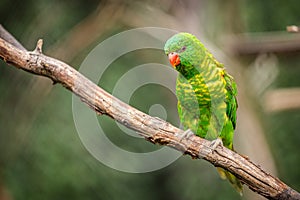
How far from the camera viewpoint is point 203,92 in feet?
3.64

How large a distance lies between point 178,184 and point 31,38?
1616 mm

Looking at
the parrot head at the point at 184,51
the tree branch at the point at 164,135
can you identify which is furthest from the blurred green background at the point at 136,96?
the parrot head at the point at 184,51

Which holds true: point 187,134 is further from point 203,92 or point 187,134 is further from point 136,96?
point 136,96

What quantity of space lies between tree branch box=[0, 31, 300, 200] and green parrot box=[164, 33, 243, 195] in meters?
0.05

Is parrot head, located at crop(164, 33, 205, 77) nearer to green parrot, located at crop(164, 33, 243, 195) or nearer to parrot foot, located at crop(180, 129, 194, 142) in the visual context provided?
green parrot, located at crop(164, 33, 243, 195)

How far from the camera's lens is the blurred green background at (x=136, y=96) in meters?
2.14

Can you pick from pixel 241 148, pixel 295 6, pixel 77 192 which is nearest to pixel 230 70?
pixel 241 148

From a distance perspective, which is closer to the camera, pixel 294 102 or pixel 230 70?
pixel 230 70

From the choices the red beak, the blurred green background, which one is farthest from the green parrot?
the blurred green background

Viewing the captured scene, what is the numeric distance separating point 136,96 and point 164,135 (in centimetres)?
179

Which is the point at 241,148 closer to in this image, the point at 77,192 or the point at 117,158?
the point at 117,158

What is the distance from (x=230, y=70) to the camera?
2055 mm

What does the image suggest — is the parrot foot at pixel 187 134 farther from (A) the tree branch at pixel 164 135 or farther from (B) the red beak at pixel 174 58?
(B) the red beak at pixel 174 58

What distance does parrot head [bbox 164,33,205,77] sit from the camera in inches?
35.6
